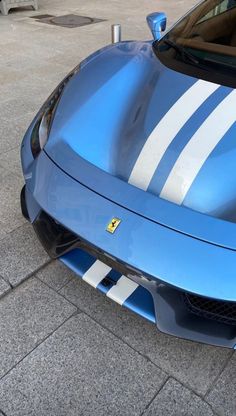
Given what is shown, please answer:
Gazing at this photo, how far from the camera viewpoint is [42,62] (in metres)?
4.70

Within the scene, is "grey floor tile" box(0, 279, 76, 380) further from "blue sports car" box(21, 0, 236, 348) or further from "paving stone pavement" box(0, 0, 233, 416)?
"blue sports car" box(21, 0, 236, 348)

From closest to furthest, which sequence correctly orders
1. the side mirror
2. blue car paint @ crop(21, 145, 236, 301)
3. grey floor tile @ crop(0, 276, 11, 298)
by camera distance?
blue car paint @ crop(21, 145, 236, 301) → grey floor tile @ crop(0, 276, 11, 298) → the side mirror

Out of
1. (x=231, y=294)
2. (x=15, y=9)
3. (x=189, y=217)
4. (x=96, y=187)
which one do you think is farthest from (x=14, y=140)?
(x=15, y=9)

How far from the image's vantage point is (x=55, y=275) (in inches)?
75.4

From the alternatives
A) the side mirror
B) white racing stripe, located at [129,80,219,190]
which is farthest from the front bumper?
the side mirror

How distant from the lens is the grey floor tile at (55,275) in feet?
6.15

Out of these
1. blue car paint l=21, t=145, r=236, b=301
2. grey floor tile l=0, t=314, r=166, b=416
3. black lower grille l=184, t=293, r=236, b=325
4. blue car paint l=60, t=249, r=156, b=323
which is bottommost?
grey floor tile l=0, t=314, r=166, b=416

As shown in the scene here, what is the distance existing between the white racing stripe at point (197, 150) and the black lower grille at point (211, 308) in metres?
0.34

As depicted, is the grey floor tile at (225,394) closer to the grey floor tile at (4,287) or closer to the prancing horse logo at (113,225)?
the prancing horse logo at (113,225)

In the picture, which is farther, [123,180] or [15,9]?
[15,9]

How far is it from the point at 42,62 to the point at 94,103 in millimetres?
3368

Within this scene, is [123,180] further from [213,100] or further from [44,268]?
[44,268]

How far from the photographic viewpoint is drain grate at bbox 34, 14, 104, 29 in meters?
6.32

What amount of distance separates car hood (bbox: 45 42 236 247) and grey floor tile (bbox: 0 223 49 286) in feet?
2.17
